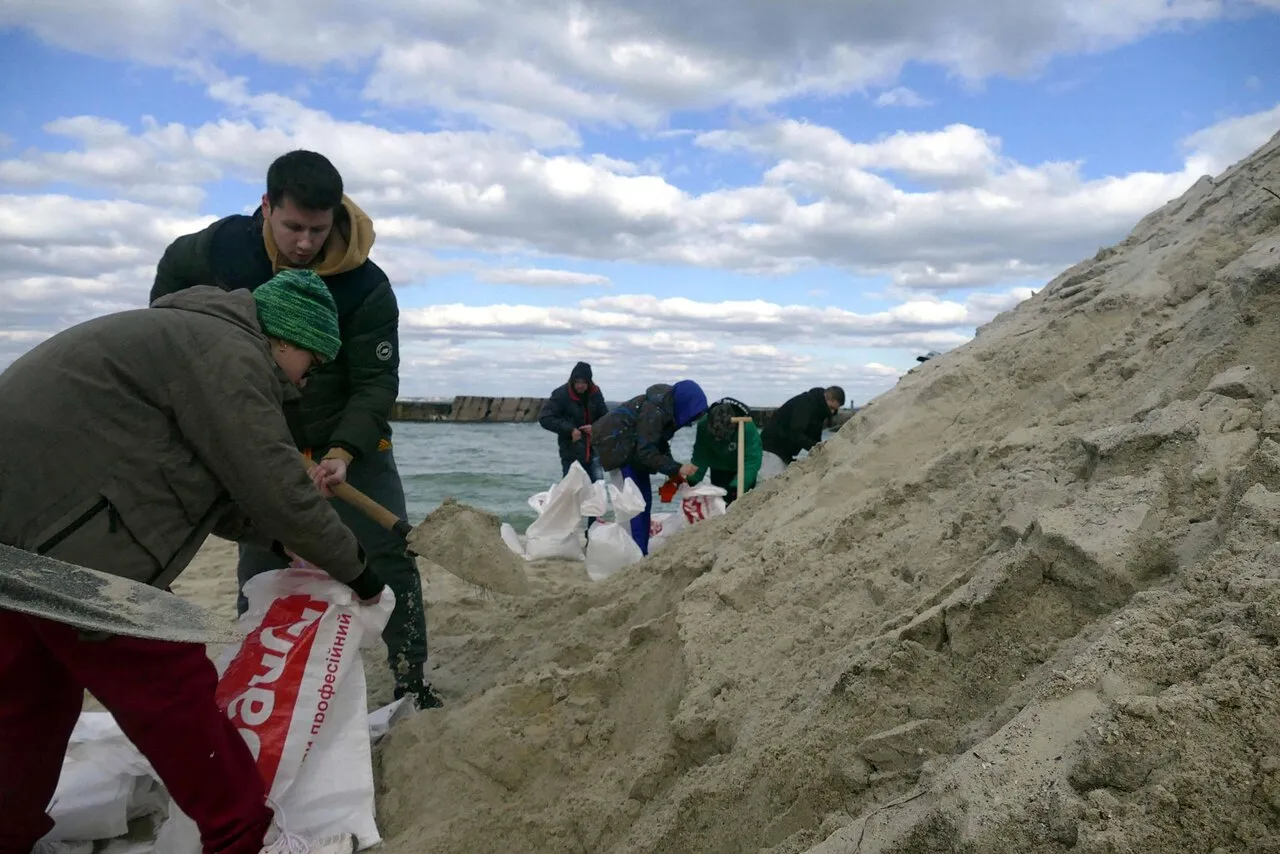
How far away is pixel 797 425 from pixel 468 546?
182 inches

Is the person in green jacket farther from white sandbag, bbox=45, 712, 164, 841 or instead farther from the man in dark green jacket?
white sandbag, bbox=45, 712, 164, 841

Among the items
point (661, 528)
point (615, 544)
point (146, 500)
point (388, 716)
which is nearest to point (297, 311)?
point (146, 500)

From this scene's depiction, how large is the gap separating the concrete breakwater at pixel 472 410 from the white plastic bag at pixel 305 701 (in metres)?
24.3

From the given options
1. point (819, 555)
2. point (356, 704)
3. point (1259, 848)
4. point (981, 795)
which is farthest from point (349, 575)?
point (1259, 848)

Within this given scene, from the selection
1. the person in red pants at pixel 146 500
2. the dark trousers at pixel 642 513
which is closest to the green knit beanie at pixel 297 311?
the person in red pants at pixel 146 500

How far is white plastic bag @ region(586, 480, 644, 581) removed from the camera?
19.7ft

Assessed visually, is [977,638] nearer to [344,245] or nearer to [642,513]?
[344,245]

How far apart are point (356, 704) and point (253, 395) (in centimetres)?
100

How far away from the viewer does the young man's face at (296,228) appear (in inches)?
103

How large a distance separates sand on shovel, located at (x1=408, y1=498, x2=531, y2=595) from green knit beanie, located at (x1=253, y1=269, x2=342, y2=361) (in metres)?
0.83

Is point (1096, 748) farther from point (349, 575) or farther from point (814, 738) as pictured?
point (349, 575)

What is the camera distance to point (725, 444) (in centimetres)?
674

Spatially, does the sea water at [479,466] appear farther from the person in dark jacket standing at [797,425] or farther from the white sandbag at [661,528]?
the person in dark jacket standing at [797,425]

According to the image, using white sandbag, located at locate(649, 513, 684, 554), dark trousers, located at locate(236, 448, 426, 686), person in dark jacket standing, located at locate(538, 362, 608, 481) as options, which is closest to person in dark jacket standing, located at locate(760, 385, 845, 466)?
white sandbag, located at locate(649, 513, 684, 554)
